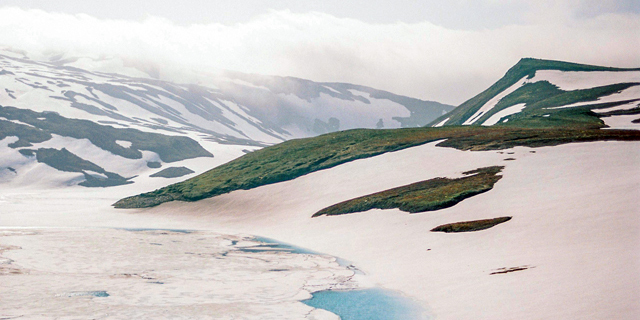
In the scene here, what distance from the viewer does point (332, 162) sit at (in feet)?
215

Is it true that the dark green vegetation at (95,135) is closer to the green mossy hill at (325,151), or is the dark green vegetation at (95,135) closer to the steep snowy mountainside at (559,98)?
the steep snowy mountainside at (559,98)

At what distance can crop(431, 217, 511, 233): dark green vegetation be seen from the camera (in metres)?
28.2

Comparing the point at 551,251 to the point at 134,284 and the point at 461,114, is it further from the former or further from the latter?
the point at 461,114

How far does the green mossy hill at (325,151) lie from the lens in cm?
5444

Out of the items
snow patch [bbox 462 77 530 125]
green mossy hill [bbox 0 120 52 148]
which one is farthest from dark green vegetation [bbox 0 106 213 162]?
snow patch [bbox 462 77 530 125]

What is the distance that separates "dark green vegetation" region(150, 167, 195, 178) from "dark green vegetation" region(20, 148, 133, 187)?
8.09 metres

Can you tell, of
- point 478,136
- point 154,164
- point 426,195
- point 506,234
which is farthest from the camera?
point 154,164

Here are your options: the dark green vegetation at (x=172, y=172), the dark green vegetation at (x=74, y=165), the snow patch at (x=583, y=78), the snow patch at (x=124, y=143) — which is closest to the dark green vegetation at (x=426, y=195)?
the snow patch at (x=583, y=78)

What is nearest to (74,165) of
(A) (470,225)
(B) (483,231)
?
(A) (470,225)

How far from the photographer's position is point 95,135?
165m

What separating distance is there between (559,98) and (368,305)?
8552 cm

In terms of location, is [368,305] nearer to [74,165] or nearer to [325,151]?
[325,151]

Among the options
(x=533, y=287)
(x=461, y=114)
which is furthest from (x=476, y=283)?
(x=461, y=114)

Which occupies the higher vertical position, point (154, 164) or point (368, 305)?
point (154, 164)
